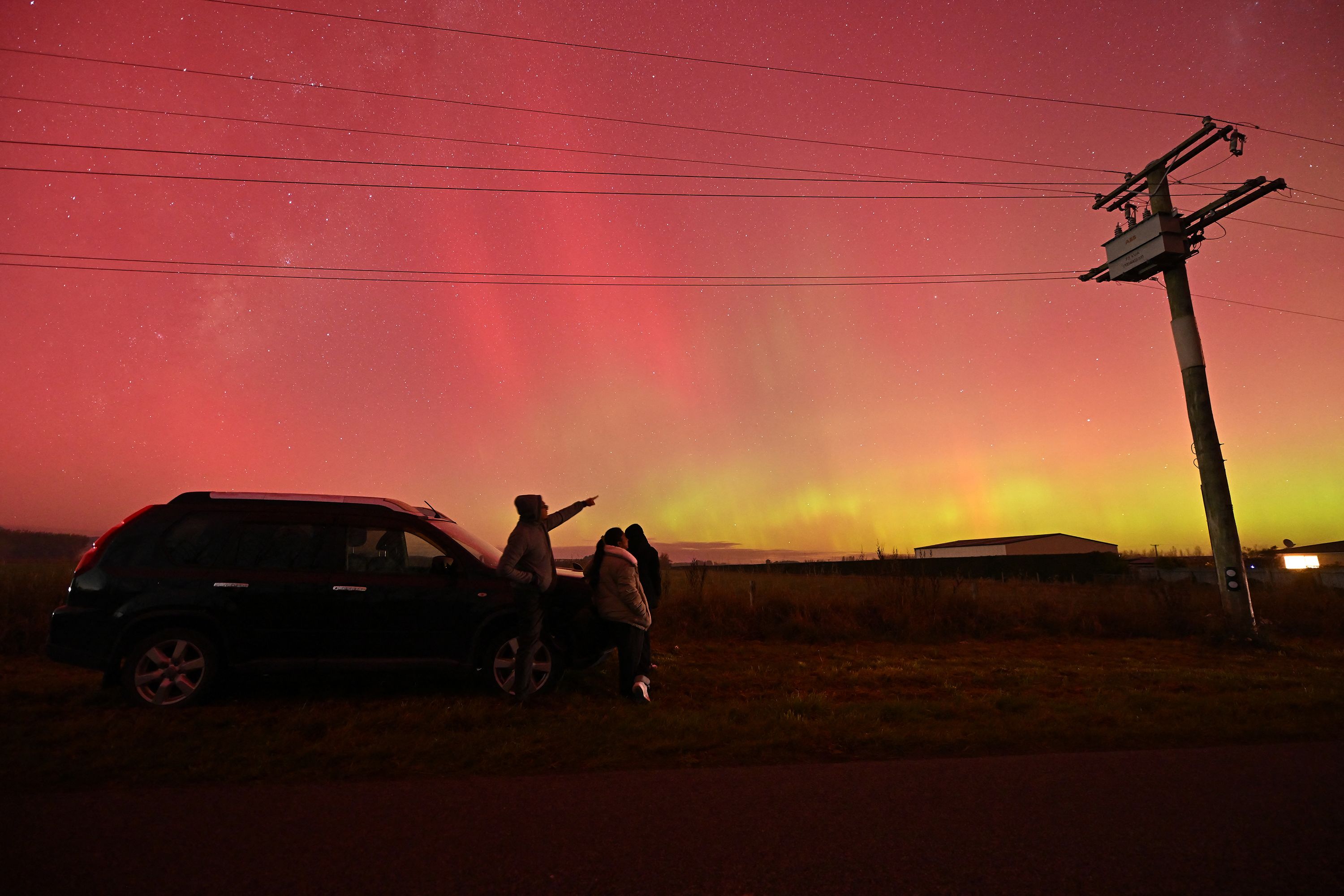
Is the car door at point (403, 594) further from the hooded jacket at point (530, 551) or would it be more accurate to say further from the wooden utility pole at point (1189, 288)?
the wooden utility pole at point (1189, 288)

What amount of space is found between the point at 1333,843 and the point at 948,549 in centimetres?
8245

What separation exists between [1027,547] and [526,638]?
76236 millimetres

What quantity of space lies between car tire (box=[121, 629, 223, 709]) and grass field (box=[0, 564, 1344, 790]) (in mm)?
201

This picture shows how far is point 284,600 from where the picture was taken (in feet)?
21.6

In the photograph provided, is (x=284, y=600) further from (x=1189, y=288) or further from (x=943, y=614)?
(x=1189, y=288)

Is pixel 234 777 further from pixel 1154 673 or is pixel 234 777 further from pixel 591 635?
pixel 1154 673

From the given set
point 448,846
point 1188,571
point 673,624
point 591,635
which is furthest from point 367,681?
point 1188,571

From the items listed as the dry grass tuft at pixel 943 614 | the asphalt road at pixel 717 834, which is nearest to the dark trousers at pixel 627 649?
the asphalt road at pixel 717 834

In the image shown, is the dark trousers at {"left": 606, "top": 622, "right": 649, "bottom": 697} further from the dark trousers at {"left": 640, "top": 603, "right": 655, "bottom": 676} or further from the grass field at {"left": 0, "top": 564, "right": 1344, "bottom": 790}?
the grass field at {"left": 0, "top": 564, "right": 1344, "bottom": 790}

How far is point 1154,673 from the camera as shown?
903 centimetres

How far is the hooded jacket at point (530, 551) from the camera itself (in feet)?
21.1

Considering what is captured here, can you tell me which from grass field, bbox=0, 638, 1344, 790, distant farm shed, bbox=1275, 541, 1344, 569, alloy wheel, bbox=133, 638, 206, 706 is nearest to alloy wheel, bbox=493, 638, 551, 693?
grass field, bbox=0, 638, 1344, 790

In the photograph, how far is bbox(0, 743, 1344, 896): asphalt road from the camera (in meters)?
2.96

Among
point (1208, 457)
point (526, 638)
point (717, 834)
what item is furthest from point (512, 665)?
point (1208, 457)
